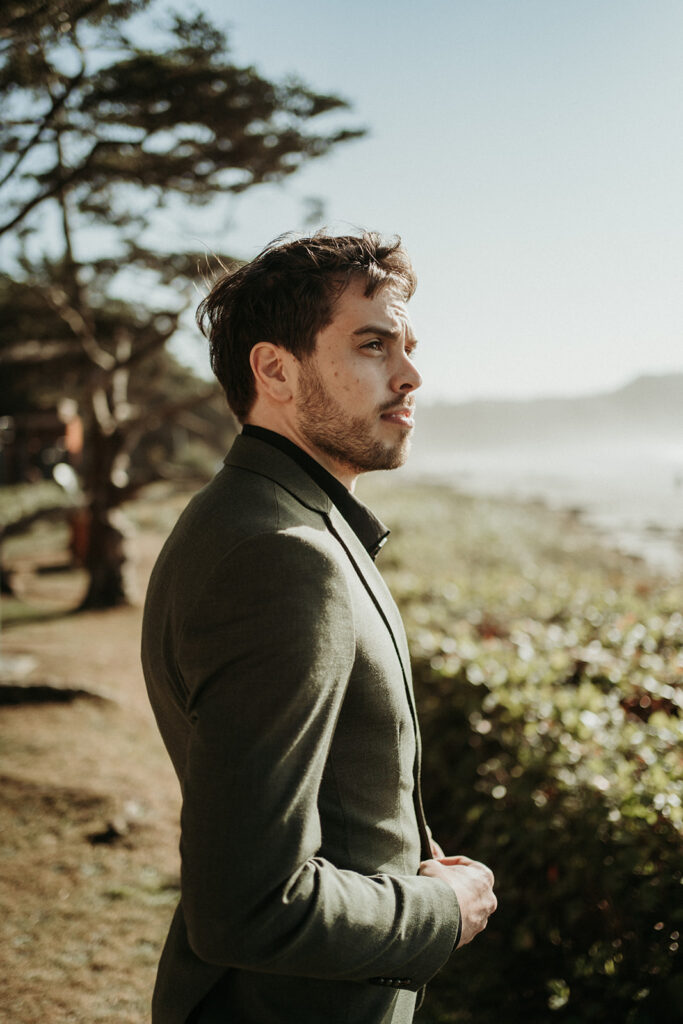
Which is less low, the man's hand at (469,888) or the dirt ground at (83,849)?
the man's hand at (469,888)

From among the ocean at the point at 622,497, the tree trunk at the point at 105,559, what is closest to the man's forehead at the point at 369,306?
the tree trunk at the point at 105,559

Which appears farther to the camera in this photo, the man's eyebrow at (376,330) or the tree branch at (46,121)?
the tree branch at (46,121)

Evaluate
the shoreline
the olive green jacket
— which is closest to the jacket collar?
the olive green jacket

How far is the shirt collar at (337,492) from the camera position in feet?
5.02

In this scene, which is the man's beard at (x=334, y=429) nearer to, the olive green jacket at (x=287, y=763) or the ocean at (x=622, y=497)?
the olive green jacket at (x=287, y=763)

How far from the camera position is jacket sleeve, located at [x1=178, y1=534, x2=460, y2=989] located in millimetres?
1061

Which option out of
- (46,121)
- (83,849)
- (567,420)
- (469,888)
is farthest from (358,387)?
(567,420)

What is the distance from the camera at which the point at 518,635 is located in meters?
5.18

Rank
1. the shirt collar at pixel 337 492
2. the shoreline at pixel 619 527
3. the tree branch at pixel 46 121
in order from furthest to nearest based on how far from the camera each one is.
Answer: the shoreline at pixel 619 527 → the tree branch at pixel 46 121 → the shirt collar at pixel 337 492

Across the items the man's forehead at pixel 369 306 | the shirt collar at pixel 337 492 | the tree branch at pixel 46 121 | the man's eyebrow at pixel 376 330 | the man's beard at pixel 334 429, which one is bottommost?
the shirt collar at pixel 337 492

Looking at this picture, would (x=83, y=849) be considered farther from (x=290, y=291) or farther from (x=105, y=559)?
(x=105, y=559)

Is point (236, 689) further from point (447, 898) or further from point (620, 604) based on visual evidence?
point (620, 604)

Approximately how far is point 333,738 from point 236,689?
0.94 feet

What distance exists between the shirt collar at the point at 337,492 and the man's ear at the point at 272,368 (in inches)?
3.9
